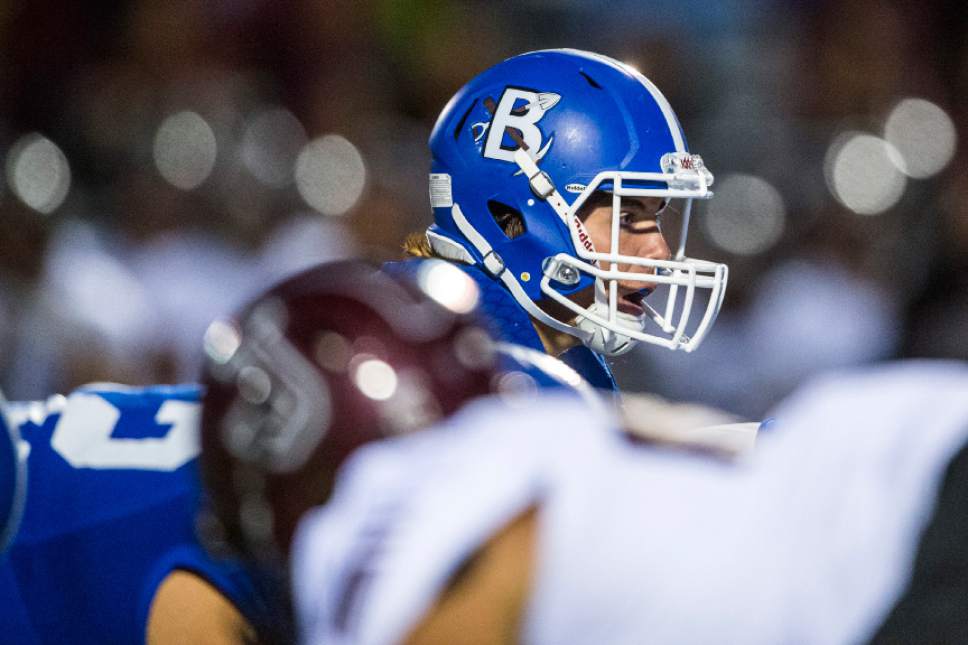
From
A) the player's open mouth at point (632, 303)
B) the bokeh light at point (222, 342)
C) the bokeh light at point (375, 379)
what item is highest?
the bokeh light at point (222, 342)

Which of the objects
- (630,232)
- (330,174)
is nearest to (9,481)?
(630,232)

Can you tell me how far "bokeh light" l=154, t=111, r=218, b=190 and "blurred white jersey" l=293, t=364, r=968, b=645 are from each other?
5.79m

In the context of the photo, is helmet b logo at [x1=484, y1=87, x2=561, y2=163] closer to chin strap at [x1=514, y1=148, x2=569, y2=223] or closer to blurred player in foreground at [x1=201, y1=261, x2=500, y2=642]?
chin strap at [x1=514, y1=148, x2=569, y2=223]

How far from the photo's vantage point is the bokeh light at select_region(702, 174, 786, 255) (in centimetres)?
624

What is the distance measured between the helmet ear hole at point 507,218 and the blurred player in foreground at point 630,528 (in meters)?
1.32

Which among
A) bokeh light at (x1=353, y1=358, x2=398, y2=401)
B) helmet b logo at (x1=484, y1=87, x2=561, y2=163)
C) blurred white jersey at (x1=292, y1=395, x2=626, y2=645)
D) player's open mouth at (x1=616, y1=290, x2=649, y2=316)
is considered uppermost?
helmet b logo at (x1=484, y1=87, x2=561, y2=163)

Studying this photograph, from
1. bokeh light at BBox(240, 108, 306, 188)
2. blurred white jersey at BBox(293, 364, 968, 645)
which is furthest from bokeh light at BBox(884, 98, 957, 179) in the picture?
blurred white jersey at BBox(293, 364, 968, 645)

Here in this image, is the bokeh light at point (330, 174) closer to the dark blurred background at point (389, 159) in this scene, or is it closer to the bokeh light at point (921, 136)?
the dark blurred background at point (389, 159)

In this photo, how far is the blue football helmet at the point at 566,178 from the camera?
2.65 meters

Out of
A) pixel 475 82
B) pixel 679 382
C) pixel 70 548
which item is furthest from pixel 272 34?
pixel 70 548

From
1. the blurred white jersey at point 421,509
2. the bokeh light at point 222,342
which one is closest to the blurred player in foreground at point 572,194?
the bokeh light at point 222,342

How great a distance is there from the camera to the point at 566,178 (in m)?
2.66

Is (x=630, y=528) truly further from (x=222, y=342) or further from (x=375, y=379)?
(x=222, y=342)

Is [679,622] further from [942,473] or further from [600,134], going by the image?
[600,134]
